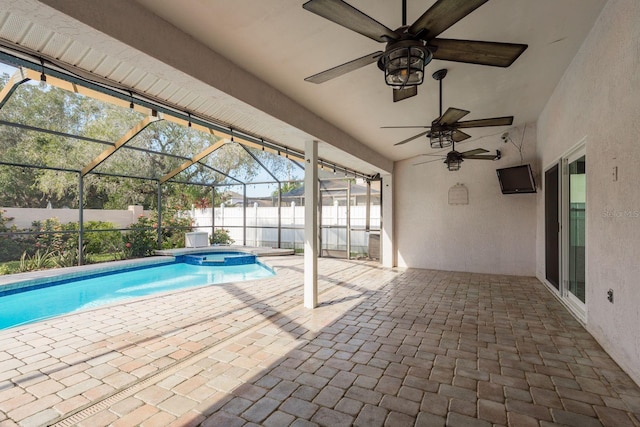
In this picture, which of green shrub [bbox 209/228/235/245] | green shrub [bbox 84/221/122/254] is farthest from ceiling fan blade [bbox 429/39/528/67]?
green shrub [bbox 209/228/235/245]

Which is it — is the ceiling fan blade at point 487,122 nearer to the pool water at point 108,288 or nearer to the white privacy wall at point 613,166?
the white privacy wall at point 613,166

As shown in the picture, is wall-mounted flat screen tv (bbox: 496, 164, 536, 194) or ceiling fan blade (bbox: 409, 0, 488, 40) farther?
wall-mounted flat screen tv (bbox: 496, 164, 536, 194)

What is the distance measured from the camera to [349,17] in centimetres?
159

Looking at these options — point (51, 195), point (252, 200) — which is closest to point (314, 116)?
point (252, 200)

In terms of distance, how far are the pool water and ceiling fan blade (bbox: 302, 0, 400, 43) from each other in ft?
17.7

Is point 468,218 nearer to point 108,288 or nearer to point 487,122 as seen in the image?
point 487,122

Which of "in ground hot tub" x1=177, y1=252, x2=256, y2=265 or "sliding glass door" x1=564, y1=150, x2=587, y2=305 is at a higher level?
"sliding glass door" x1=564, y1=150, x2=587, y2=305

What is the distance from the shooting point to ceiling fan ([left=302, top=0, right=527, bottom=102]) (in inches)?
60.1

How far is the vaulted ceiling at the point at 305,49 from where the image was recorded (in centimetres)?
215

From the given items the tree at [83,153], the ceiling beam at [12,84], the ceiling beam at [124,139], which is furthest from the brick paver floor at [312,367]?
the tree at [83,153]

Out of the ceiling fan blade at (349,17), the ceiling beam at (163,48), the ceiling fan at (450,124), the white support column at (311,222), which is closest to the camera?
the ceiling fan blade at (349,17)

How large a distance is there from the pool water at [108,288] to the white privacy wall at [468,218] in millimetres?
3832

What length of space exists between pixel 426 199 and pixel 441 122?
13.9ft

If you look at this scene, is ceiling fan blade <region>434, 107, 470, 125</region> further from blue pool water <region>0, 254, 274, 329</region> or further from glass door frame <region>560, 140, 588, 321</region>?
blue pool water <region>0, 254, 274, 329</region>
